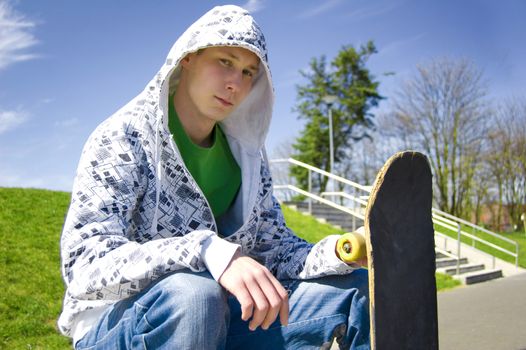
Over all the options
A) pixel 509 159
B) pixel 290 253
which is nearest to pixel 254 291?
pixel 290 253

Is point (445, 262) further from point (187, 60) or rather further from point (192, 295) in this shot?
point (192, 295)

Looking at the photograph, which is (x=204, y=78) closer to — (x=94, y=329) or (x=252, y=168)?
(x=252, y=168)

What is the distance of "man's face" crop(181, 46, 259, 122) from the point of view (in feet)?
5.99

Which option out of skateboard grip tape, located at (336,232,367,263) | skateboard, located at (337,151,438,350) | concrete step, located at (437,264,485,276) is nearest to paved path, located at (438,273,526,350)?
concrete step, located at (437,264,485,276)

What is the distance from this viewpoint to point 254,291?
4.18 ft

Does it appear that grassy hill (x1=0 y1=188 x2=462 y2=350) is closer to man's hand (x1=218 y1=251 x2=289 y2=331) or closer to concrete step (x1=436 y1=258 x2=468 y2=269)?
concrete step (x1=436 y1=258 x2=468 y2=269)

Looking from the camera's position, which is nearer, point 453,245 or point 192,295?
point 192,295

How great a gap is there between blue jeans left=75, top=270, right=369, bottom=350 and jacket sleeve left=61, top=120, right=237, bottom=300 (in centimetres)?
5

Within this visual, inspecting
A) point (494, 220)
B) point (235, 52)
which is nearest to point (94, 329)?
point (235, 52)

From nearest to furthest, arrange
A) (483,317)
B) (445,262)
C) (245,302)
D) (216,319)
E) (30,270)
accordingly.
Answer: (245,302)
(216,319)
(483,317)
(30,270)
(445,262)

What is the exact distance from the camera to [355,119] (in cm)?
2820

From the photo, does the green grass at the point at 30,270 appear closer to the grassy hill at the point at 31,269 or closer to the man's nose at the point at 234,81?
the grassy hill at the point at 31,269

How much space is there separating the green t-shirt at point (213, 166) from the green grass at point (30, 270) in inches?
119

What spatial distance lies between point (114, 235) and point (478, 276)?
9.41m
